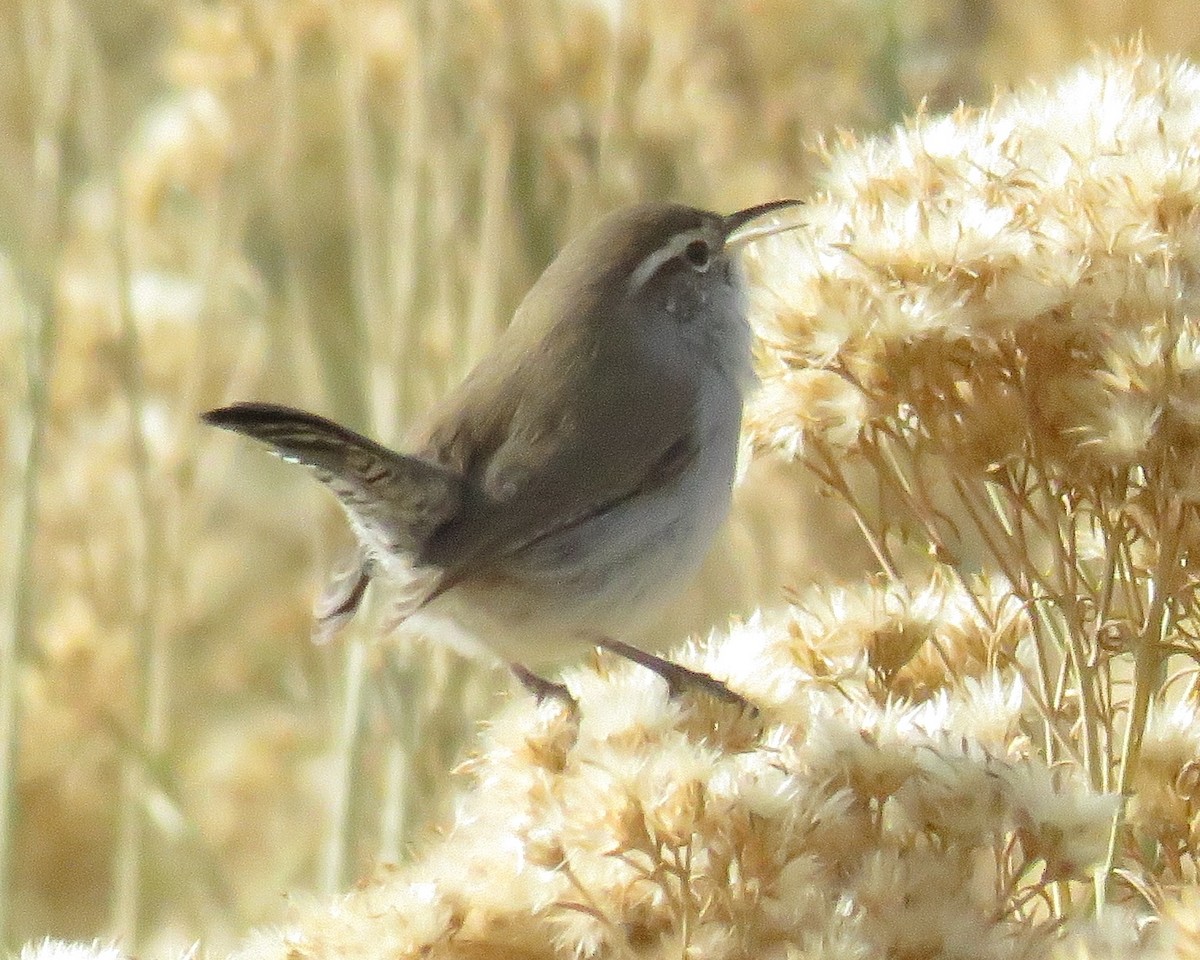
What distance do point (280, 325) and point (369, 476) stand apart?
140cm

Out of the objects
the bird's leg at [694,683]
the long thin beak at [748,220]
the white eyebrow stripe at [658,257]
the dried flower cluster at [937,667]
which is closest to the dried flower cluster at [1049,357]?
the dried flower cluster at [937,667]

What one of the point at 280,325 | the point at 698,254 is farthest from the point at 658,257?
the point at 280,325

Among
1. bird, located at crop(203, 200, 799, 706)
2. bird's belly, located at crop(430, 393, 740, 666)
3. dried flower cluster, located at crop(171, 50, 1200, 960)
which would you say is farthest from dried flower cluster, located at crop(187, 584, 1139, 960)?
bird's belly, located at crop(430, 393, 740, 666)

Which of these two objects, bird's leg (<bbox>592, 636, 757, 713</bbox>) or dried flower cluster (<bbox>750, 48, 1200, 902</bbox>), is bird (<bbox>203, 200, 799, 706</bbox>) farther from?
dried flower cluster (<bbox>750, 48, 1200, 902</bbox>)

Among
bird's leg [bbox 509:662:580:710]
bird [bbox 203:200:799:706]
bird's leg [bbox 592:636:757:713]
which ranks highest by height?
bird [bbox 203:200:799:706]

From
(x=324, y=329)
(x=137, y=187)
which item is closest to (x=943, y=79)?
(x=324, y=329)

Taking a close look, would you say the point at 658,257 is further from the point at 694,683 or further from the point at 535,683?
the point at 694,683

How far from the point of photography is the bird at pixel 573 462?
2.49 metres

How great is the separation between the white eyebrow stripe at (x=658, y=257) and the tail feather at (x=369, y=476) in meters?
0.60

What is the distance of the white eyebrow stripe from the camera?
3.04 metres

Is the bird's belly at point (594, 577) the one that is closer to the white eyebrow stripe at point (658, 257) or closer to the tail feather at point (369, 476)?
the tail feather at point (369, 476)

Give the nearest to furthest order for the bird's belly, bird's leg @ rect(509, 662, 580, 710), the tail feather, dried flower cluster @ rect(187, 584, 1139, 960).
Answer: dried flower cluster @ rect(187, 584, 1139, 960) → the tail feather → bird's leg @ rect(509, 662, 580, 710) → the bird's belly

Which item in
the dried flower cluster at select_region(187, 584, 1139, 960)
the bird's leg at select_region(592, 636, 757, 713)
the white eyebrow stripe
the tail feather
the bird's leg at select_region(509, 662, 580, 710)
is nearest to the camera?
the dried flower cluster at select_region(187, 584, 1139, 960)

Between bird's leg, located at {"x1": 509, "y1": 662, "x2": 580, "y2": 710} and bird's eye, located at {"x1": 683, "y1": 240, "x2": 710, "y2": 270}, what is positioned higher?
bird's eye, located at {"x1": 683, "y1": 240, "x2": 710, "y2": 270}
